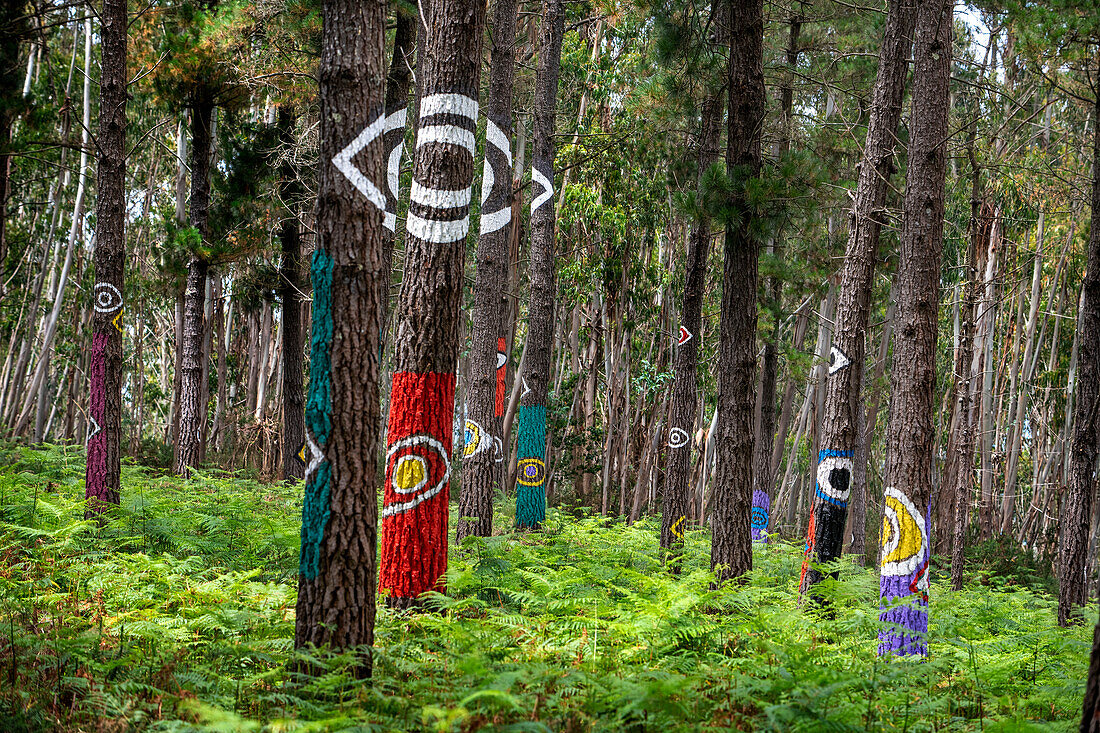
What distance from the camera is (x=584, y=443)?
73.4 feet

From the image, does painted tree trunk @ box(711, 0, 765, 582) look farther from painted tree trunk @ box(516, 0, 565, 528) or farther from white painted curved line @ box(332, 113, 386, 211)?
painted tree trunk @ box(516, 0, 565, 528)

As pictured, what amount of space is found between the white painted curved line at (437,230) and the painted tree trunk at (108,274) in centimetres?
421

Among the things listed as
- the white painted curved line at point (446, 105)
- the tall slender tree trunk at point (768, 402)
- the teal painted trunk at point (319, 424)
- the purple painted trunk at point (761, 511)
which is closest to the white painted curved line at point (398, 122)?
the white painted curved line at point (446, 105)

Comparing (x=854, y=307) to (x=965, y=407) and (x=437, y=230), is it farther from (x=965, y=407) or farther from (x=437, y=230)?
(x=965, y=407)

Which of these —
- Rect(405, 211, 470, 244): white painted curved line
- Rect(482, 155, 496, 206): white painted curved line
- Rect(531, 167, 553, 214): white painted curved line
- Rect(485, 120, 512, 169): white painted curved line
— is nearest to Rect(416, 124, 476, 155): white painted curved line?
Rect(405, 211, 470, 244): white painted curved line

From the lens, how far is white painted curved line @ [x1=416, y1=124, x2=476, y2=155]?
5988 mm

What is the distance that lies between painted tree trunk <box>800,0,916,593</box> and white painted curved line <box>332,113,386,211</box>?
5.91m

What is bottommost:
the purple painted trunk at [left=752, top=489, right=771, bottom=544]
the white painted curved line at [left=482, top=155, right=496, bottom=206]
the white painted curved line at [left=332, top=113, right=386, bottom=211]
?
the purple painted trunk at [left=752, top=489, right=771, bottom=544]

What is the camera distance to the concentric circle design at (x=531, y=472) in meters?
12.2

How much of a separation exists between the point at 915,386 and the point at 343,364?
4.98m

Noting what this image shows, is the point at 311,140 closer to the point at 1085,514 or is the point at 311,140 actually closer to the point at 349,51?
the point at 349,51

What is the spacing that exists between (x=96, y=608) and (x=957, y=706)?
5.54 metres

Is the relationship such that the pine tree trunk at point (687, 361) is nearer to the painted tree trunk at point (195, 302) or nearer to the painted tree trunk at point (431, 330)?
the painted tree trunk at point (431, 330)

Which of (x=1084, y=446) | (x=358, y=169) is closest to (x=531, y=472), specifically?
(x=1084, y=446)
